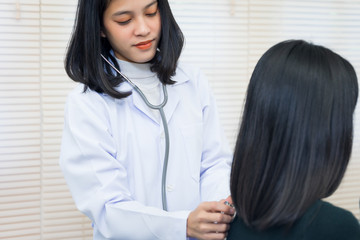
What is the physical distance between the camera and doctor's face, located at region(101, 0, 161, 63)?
1.24 meters

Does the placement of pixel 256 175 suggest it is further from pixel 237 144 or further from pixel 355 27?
pixel 355 27

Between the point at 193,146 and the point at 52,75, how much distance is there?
834 mm

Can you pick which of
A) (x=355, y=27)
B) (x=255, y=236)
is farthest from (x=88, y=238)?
(x=355, y=27)

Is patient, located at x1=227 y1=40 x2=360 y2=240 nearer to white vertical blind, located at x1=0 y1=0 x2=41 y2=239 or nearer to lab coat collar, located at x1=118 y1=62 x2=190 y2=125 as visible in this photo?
lab coat collar, located at x1=118 y1=62 x2=190 y2=125

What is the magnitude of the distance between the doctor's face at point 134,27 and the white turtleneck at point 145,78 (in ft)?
0.14

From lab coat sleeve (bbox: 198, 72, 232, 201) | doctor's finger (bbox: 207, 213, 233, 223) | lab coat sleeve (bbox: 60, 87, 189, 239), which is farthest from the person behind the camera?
lab coat sleeve (bbox: 198, 72, 232, 201)

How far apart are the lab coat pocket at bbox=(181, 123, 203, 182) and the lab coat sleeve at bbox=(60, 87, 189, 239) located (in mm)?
202

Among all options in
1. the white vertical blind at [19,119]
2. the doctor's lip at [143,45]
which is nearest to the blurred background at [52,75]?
the white vertical blind at [19,119]

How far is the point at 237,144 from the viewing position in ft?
3.04

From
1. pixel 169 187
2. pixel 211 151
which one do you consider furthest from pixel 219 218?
pixel 211 151

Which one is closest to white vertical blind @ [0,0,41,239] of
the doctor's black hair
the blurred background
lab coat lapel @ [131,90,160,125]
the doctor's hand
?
the blurred background

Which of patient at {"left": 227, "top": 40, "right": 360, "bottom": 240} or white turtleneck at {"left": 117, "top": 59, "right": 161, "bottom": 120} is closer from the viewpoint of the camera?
patient at {"left": 227, "top": 40, "right": 360, "bottom": 240}

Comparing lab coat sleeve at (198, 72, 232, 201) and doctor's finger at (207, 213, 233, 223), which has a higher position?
lab coat sleeve at (198, 72, 232, 201)

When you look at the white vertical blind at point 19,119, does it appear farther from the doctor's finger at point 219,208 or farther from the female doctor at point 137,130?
the doctor's finger at point 219,208
